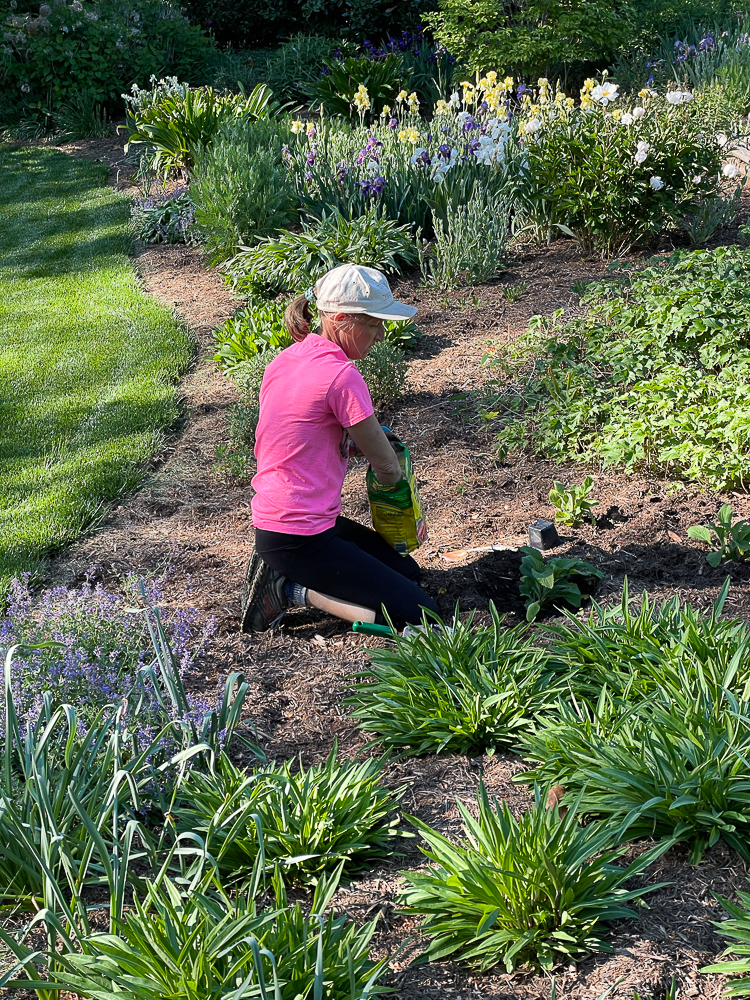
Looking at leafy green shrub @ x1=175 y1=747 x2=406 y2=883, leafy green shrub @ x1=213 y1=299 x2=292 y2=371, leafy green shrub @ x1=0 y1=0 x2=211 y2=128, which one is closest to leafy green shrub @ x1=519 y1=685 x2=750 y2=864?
leafy green shrub @ x1=175 y1=747 x2=406 y2=883

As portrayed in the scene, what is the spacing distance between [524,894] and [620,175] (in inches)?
207

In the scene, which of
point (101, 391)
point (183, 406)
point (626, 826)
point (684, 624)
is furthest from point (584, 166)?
point (626, 826)

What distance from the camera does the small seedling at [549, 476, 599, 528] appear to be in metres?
4.01

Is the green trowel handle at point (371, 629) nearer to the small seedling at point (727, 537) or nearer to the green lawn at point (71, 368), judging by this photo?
the small seedling at point (727, 537)

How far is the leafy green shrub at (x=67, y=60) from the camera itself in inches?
488

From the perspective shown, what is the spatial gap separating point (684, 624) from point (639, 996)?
1223 millimetres

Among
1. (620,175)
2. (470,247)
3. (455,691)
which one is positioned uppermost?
(620,175)

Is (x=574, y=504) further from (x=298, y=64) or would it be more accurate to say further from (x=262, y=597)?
A: (x=298, y=64)

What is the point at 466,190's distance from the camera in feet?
23.1

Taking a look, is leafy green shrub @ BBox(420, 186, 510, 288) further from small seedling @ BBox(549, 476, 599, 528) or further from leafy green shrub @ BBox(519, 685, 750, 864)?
leafy green shrub @ BBox(519, 685, 750, 864)

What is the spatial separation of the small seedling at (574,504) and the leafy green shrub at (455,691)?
101 centimetres

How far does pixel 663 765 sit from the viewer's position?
2.32m

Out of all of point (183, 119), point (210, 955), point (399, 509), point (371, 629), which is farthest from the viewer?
point (183, 119)

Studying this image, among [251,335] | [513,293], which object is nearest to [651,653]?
→ [251,335]
